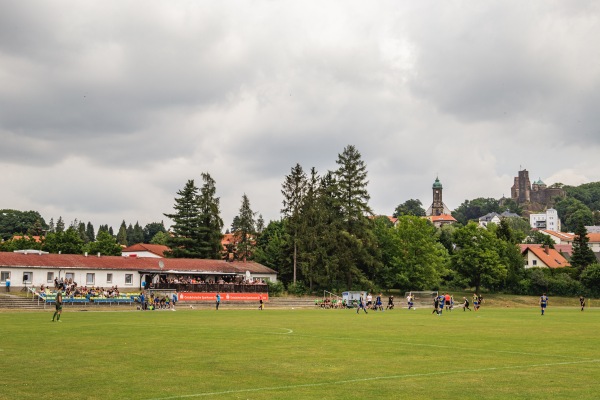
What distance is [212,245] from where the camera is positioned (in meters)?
109

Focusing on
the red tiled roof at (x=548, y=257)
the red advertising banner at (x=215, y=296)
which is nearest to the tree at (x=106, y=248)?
the red advertising banner at (x=215, y=296)

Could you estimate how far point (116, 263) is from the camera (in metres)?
81.8

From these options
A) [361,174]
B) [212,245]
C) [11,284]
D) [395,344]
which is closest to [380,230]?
[361,174]

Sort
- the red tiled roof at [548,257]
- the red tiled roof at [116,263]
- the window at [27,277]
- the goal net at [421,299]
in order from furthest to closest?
the red tiled roof at [548,257]
the goal net at [421,299]
the red tiled roof at [116,263]
the window at [27,277]

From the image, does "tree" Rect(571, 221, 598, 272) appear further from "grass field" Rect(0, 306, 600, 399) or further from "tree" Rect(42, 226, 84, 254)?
"grass field" Rect(0, 306, 600, 399)

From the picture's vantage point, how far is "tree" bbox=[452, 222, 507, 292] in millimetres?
101875

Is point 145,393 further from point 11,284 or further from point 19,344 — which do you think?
point 11,284

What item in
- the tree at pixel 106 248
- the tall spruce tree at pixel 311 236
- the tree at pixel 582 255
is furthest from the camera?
the tree at pixel 106 248

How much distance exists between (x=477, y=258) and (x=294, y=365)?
3458 inches

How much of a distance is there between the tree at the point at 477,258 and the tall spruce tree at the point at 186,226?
42.9 m

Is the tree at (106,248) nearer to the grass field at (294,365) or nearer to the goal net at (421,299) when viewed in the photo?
the goal net at (421,299)

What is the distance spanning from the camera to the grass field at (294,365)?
14.7 m

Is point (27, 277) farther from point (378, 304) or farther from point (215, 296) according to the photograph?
point (378, 304)

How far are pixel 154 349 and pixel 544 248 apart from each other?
139531 millimetres
